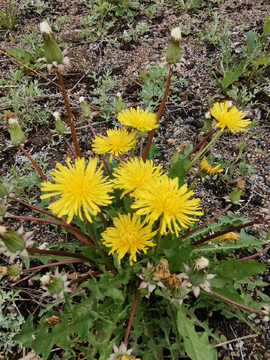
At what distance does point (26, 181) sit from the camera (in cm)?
263

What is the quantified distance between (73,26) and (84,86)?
110 centimetres

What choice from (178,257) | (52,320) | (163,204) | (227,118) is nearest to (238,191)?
(227,118)

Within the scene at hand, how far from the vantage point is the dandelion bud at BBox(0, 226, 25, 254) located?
1.40 m

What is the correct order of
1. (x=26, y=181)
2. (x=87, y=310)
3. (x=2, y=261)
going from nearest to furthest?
(x=87, y=310)
(x=2, y=261)
(x=26, y=181)

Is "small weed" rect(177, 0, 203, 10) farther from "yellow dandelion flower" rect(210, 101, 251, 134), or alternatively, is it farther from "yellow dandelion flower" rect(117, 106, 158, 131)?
"yellow dandelion flower" rect(117, 106, 158, 131)

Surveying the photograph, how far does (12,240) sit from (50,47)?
901mm

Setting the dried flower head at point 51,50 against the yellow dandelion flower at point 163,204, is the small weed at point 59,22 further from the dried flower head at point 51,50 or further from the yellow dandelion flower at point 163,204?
the yellow dandelion flower at point 163,204

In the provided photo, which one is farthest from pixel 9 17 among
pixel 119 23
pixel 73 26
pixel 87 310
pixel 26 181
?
pixel 87 310

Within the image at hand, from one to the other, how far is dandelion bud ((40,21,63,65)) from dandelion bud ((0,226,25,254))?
810 mm

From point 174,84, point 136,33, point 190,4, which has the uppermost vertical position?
point 190,4

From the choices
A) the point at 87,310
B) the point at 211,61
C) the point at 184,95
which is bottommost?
the point at 87,310

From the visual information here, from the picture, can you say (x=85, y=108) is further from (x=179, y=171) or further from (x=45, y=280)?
(x=45, y=280)

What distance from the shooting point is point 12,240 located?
1.44 metres

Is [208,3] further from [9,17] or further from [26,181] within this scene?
[26,181]
